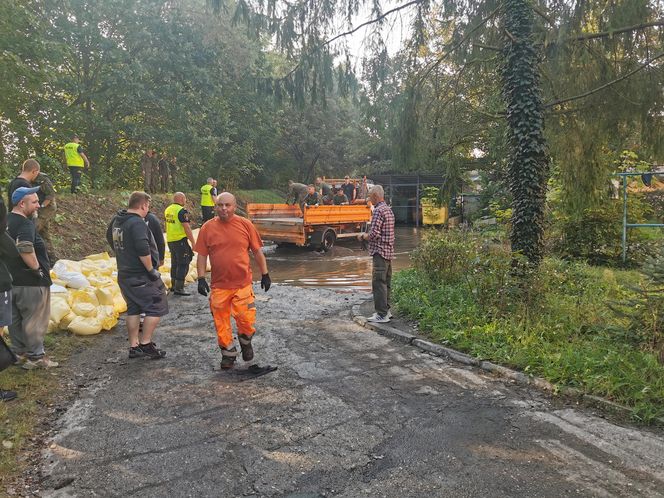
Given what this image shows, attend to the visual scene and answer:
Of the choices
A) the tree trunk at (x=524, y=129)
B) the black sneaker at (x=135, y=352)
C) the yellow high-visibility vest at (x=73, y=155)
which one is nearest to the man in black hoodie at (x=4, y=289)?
the black sneaker at (x=135, y=352)

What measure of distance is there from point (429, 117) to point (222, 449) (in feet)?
23.9

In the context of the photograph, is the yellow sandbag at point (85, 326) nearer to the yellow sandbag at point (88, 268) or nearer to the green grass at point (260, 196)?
the yellow sandbag at point (88, 268)

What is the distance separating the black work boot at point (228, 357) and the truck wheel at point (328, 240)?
374 inches

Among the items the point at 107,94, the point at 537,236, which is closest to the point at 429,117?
the point at 537,236

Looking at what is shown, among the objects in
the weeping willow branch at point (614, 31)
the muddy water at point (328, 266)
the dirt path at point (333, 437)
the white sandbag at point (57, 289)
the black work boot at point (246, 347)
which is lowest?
the muddy water at point (328, 266)

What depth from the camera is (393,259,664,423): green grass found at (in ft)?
13.9

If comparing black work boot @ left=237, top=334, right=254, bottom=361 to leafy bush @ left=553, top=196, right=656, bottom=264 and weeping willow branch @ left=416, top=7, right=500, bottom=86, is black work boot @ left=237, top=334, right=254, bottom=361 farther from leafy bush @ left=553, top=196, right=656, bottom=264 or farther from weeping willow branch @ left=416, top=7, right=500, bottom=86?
leafy bush @ left=553, top=196, right=656, bottom=264

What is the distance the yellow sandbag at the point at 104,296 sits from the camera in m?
6.70

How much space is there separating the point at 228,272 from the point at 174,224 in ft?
13.2

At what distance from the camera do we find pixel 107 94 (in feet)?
60.7

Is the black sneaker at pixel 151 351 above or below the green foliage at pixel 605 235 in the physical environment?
below

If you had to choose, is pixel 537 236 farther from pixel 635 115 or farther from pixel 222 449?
pixel 222 449

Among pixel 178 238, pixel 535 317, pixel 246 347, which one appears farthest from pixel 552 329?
pixel 178 238

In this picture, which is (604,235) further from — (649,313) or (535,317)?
(649,313)
